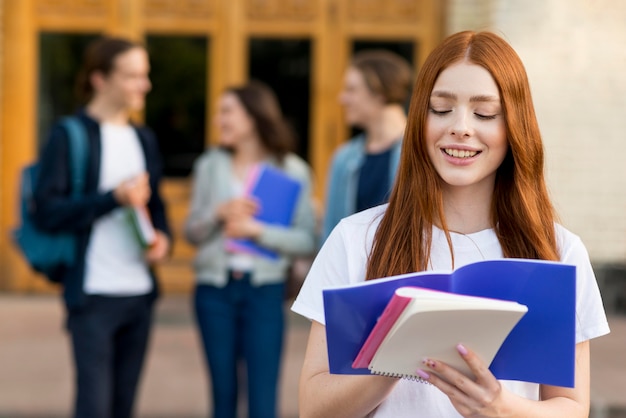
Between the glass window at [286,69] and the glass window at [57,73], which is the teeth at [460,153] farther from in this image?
the glass window at [57,73]

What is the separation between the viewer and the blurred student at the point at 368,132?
15.1 feet

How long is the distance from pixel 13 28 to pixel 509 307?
26.4 ft

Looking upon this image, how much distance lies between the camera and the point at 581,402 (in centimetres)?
220

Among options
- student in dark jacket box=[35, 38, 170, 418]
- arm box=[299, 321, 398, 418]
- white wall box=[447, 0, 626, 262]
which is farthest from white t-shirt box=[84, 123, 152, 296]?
white wall box=[447, 0, 626, 262]

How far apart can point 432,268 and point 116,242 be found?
2.57 m

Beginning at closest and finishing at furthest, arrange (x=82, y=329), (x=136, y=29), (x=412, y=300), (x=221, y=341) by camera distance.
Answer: (x=412, y=300) < (x=82, y=329) < (x=221, y=341) < (x=136, y=29)

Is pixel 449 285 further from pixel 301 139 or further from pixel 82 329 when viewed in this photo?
pixel 301 139

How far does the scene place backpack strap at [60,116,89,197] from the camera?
4441 mm

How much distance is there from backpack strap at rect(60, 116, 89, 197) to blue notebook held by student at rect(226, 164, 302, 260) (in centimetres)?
76

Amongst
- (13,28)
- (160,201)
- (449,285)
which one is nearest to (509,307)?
(449,285)

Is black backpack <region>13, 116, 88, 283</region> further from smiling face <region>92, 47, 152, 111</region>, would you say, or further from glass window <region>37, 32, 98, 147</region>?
glass window <region>37, 32, 98, 147</region>

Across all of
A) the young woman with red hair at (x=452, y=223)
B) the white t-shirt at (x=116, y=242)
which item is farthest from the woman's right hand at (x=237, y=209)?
the young woman with red hair at (x=452, y=223)

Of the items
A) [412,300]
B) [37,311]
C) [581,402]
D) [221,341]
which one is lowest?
[37,311]

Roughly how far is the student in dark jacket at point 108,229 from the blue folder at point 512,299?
99.8 inches
